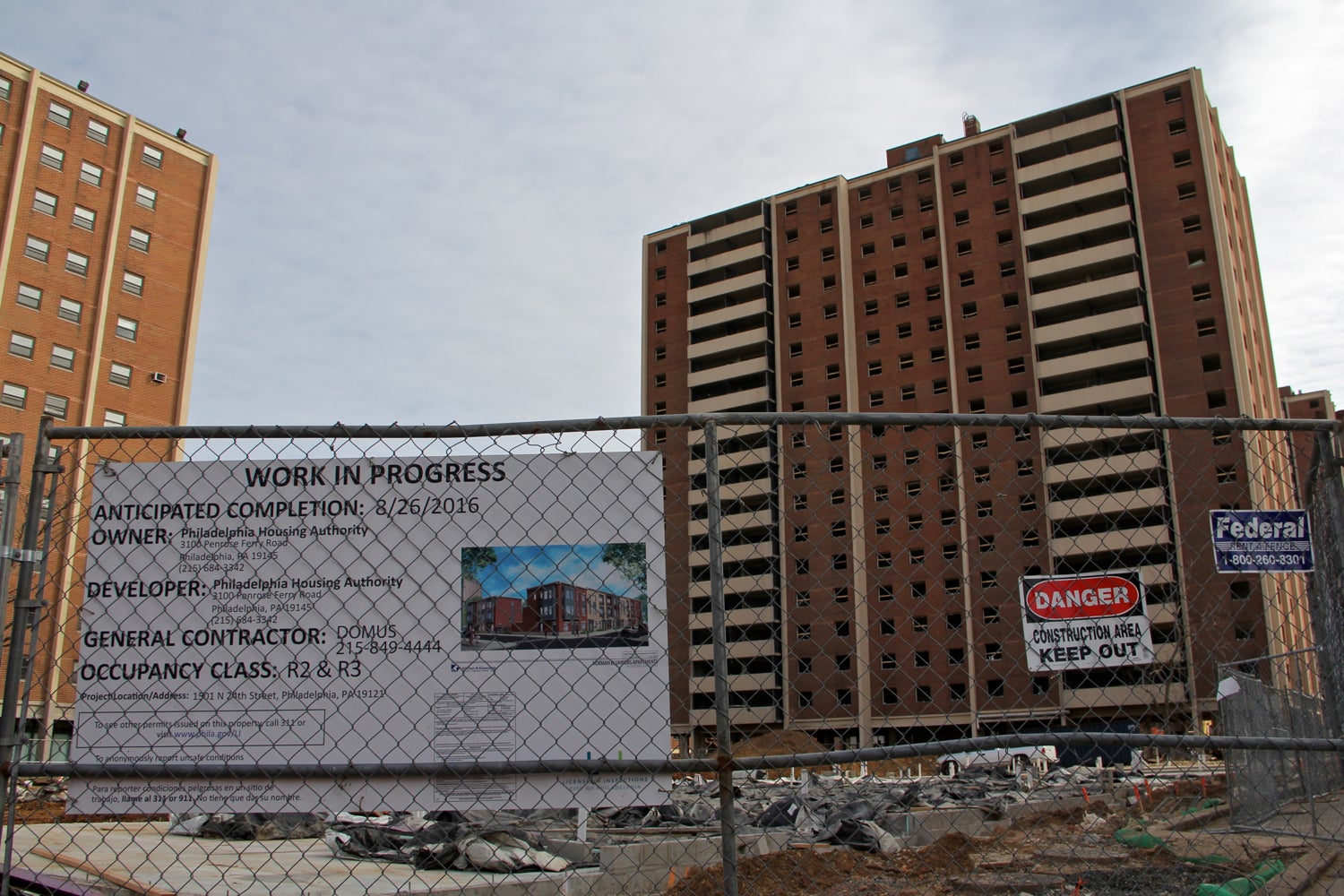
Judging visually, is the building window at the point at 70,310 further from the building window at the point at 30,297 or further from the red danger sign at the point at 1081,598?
the red danger sign at the point at 1081,598

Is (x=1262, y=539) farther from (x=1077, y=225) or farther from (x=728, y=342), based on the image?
(x=728, y=342)

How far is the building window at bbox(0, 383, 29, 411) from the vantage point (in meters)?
48.5

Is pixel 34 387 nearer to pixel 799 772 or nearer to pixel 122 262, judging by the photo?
pixel 122 262

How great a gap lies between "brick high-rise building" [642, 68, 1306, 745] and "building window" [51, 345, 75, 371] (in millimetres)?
31871

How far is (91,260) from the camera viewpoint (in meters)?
53.8

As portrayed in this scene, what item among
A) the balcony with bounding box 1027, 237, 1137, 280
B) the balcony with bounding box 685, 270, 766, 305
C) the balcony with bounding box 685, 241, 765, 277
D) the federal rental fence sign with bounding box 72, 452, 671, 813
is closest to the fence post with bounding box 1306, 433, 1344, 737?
the federal rental fence sign with bounding box 72, 452, 671, 813

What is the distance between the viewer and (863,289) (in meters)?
74.7

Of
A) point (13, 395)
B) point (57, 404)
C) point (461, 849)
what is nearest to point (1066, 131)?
point (57, 404)

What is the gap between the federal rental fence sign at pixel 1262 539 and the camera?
3.91 metres

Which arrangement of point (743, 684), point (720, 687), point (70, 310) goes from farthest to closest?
point (743, 684)
point (70, 310)
point (720, 687)

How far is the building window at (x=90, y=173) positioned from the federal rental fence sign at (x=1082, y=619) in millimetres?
62530

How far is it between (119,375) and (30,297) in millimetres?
5548

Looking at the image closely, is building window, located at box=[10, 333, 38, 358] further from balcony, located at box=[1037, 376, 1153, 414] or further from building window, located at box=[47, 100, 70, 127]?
balcony, located at box=[1037, 376, 1153, 414]

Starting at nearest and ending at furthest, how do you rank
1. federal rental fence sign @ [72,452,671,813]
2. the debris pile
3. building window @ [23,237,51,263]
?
federal rental fence sign @ [72,452,671,813], the debris pile, building window @ [23,237,51,263]
